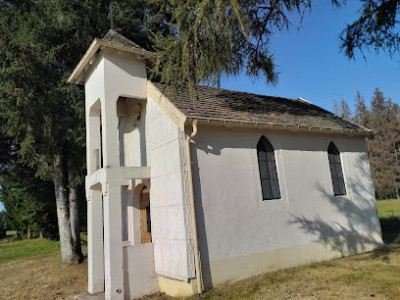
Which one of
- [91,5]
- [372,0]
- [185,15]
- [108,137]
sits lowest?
A: [108,137]

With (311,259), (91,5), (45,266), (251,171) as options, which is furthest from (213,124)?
(45,266)

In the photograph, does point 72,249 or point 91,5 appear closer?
point 91,5

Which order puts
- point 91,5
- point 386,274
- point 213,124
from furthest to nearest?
point 91,5 < point 213,124 < point 386,274

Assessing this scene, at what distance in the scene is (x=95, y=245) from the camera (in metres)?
9.69

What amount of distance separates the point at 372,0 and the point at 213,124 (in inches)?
180

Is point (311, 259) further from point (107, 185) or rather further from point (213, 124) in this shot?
point (107, 185)

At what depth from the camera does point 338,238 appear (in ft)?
35.7

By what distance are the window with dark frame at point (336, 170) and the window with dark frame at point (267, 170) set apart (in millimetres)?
3009

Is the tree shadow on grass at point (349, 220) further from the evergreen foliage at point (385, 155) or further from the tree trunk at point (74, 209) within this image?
the evergreen foliage at point (385, 155)

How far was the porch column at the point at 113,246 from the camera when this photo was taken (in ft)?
26.2

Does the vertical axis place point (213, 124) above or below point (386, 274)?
above

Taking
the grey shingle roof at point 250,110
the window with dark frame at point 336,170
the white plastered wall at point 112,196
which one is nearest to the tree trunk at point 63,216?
the white plastered wall at point 112,196

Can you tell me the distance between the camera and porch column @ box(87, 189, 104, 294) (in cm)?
938

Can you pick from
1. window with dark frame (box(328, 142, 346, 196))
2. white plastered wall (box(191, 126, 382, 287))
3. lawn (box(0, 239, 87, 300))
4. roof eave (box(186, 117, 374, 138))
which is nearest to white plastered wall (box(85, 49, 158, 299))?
lawn (box(0, 239, 87, 300))
